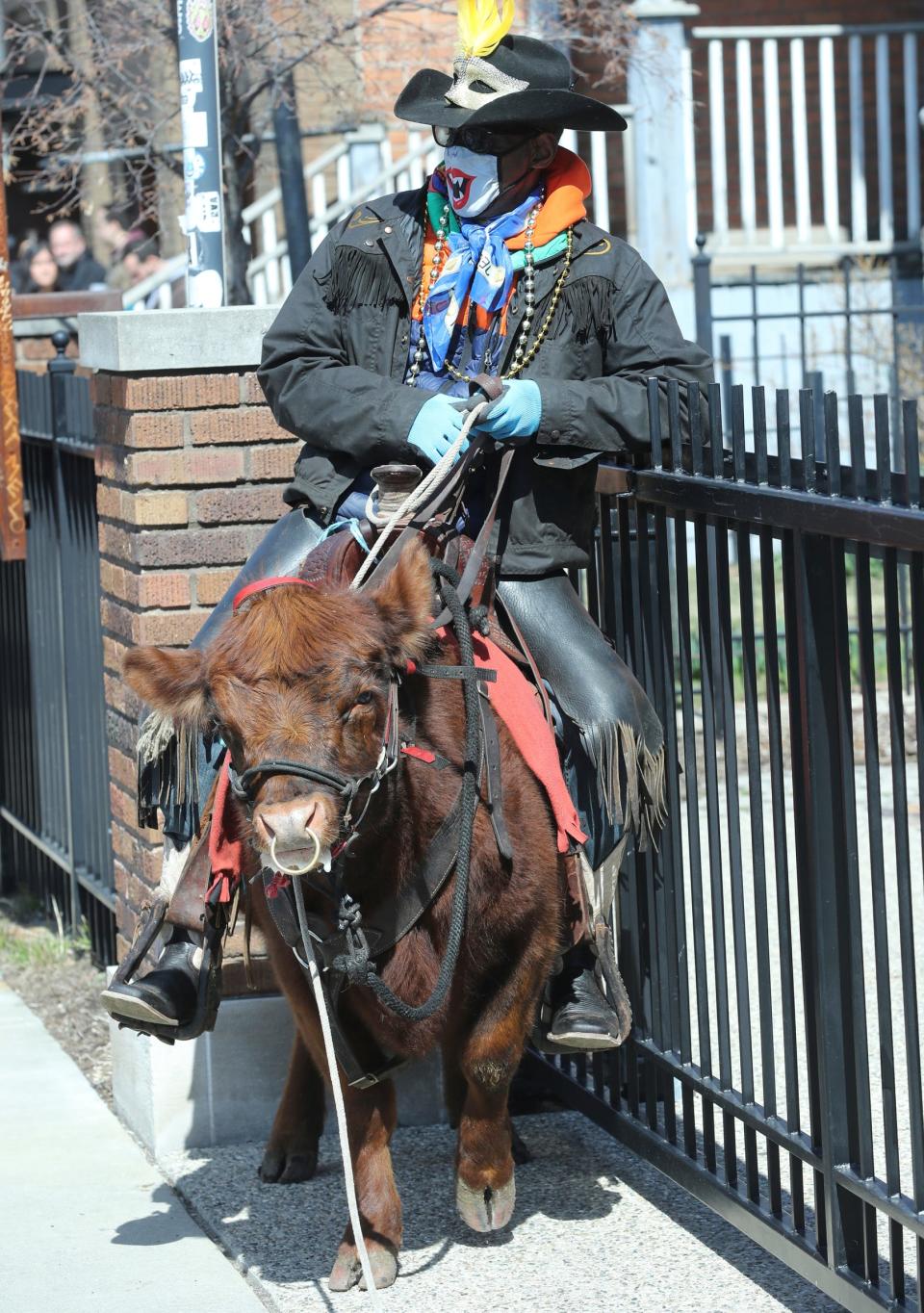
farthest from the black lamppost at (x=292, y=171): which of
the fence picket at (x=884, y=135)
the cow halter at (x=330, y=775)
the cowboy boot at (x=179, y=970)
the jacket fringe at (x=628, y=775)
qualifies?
the cow halter at (x=330, y=775)

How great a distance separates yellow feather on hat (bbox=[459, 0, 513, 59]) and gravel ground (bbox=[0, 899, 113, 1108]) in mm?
3177

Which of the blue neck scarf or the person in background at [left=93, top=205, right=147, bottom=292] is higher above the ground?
the person in background at [left=93, top=205, right=147, bottom=292]

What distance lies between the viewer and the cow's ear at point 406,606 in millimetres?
3533

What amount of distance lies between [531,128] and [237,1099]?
2672 mm

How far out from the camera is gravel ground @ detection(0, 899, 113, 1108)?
6.02 meters

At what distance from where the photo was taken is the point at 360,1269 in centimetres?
420

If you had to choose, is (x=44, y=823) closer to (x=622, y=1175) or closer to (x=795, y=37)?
(x=622, y=1175)

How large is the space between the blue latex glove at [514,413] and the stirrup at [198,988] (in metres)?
1.31

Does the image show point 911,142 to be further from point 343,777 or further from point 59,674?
point 343,777

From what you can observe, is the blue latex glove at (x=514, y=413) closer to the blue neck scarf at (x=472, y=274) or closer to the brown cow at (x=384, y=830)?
the blue neck scarf at (x=472, y=274)

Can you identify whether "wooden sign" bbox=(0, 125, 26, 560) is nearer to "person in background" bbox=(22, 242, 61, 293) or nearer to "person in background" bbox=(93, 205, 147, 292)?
"person in background" bbox=(93, 205, 147, 292)

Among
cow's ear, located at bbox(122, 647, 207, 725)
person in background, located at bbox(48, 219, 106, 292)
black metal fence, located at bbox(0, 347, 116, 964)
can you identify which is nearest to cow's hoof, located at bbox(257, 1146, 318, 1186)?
black metal fence, located at bbox(0, 347, 116, 964)

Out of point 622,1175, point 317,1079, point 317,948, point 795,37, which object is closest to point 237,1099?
point 317,1079

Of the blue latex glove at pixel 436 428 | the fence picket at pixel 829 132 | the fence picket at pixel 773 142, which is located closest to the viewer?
the blue latex glove at pixel 436 428
